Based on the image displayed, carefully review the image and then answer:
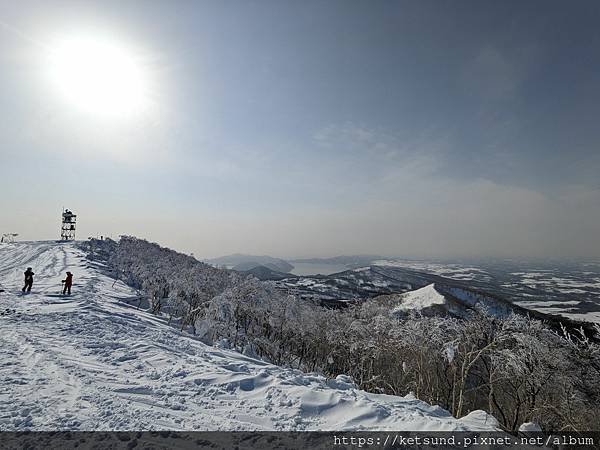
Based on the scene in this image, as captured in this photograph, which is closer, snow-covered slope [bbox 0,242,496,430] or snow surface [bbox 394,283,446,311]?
snow-covered slope [bbox 0,242,496,430]

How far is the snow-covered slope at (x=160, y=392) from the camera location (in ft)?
20.4

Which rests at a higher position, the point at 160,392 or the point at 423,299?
the point at 160,392

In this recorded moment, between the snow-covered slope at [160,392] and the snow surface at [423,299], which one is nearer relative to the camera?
the snow-covered slope at [160,392]

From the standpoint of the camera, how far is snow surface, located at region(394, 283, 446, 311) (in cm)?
7106

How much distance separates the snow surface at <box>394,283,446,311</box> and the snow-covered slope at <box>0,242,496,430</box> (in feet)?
213

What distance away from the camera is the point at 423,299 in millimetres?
75875

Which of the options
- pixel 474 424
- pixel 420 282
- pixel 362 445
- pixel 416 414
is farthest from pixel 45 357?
pixel 420 282

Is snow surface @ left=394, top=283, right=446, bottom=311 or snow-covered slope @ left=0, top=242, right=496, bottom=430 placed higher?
snow-covered slope @ left=0, top=242, right=496, bottom=430

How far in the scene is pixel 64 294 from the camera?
19.8 metres

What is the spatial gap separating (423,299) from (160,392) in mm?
77874

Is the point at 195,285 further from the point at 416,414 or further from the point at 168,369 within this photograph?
the point at 416,414

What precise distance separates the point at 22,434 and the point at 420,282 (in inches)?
7613

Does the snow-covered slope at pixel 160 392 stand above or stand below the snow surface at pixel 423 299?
above

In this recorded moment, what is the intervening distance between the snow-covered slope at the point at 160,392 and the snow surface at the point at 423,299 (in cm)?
6481
